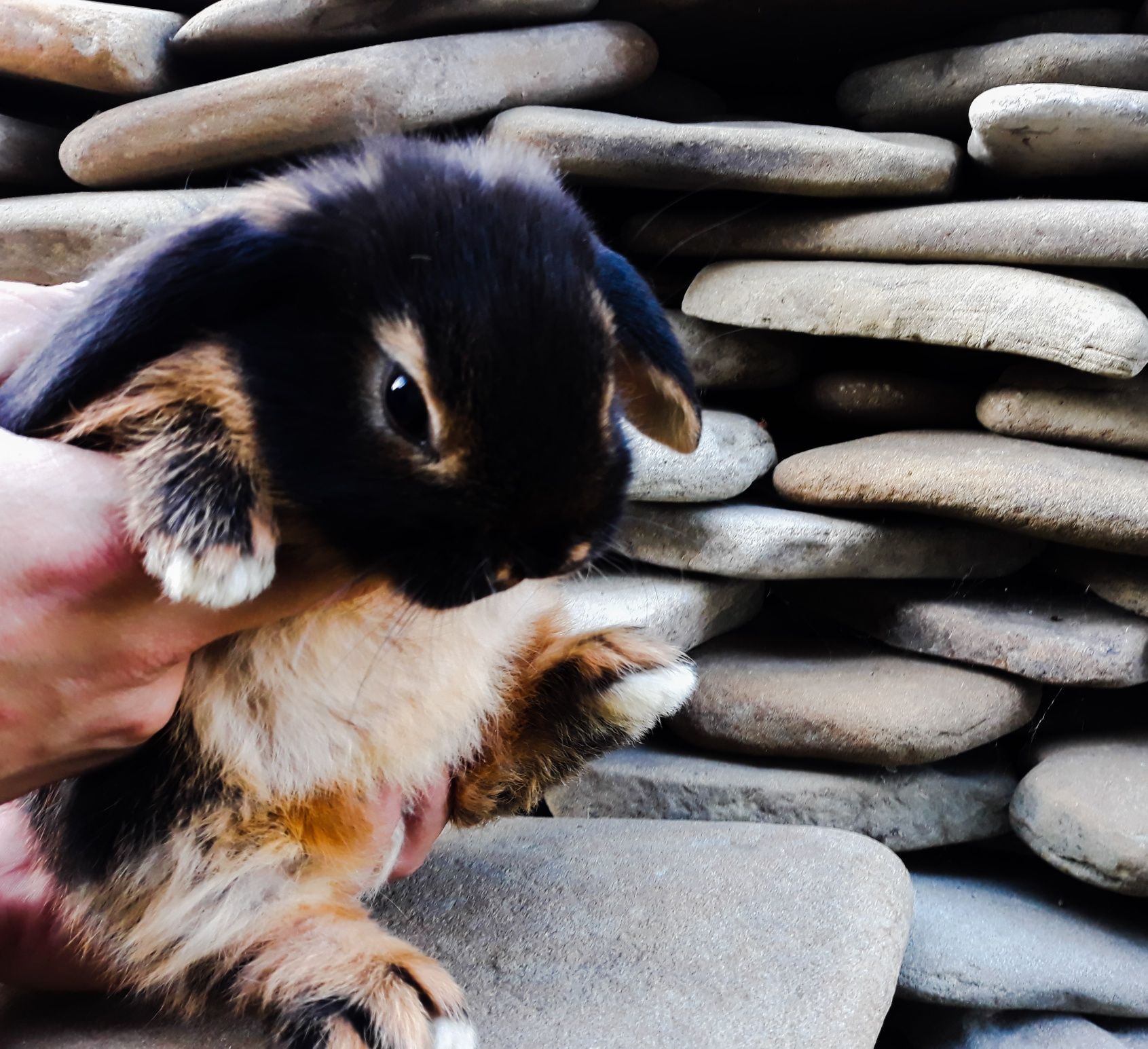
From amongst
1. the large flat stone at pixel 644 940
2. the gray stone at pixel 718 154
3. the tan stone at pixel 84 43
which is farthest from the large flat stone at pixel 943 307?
the tan stone at pixel 84 43

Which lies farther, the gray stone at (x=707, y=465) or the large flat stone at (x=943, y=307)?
the gray stone at (x=707, y=465)

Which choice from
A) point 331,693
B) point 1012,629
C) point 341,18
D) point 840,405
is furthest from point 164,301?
point 1012,629

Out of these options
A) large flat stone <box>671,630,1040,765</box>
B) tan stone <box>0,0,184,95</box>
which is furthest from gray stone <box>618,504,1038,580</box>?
tan stone <box>0,0,184,95</box>

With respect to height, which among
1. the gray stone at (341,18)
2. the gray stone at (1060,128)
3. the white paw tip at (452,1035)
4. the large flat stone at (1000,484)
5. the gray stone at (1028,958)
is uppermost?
the gray stone at (341,18)

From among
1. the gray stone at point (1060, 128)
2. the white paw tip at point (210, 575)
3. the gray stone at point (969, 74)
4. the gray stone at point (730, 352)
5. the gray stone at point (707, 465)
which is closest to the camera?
the white paw tip at point (210, 575)

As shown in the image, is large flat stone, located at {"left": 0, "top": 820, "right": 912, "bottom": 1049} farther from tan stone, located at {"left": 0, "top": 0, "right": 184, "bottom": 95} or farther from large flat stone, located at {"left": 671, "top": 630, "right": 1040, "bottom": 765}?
tan stone, located at {"left": 0, "top": 0, "right": 184, "bottom": 95}

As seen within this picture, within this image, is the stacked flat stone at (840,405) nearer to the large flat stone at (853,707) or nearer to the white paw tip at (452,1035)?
the large flat stone at (853,707)

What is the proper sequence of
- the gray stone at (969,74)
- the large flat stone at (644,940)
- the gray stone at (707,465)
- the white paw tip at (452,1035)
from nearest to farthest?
the white paw tip at (452,1035) < the large flat stone at (644,940) < the gray stone at (969,74) < the gray stone at (707,465)
